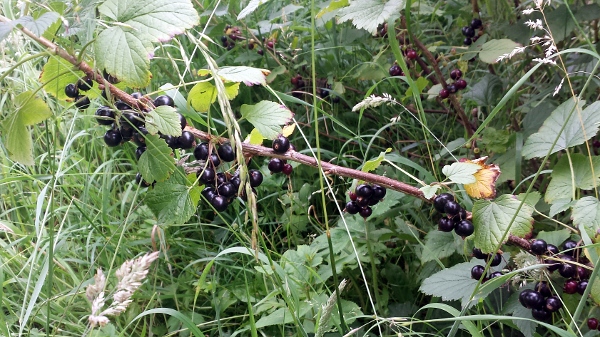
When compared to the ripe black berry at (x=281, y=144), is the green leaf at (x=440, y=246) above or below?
below

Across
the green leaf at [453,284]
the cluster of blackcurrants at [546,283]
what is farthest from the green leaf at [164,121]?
the cluster of blackcurrants at [546,283]

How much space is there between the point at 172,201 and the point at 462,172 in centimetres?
58

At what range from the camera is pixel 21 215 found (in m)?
1.84

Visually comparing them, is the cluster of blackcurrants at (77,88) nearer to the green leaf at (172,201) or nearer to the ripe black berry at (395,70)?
the green leaf at (172,201)

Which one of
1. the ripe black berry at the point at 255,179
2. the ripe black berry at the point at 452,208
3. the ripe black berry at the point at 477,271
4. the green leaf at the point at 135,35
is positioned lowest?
the ripe black berry at the point at 477,271

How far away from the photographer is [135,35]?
0.90m

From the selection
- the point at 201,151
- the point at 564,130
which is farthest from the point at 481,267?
the point at 201,151

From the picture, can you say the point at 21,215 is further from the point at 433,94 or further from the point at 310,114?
the point at 433,94

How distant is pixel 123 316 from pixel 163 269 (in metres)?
0.18

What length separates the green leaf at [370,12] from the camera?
4.18ft

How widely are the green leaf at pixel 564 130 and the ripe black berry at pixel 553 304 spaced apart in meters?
0.34

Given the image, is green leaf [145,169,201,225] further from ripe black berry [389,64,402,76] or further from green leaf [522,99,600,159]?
ripe black berry [389,64,402,76]

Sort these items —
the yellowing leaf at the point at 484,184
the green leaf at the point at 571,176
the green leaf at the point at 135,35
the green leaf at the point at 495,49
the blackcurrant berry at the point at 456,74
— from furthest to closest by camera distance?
1. the blackcurrant berry at the point at 456,74
2. the green leaf at the point at 495,49
3. the green leaf at the point at 571,176
4. the yellowing leaf at the point at 484,184
5. the green leaf at the point at 135,35

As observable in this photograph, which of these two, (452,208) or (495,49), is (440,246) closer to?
(452,208)
